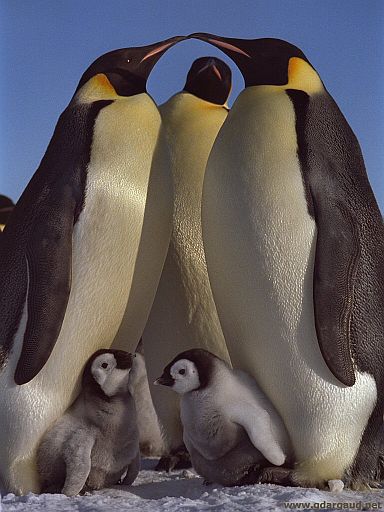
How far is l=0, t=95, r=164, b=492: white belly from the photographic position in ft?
12.0

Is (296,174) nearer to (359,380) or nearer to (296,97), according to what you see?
(296,97)

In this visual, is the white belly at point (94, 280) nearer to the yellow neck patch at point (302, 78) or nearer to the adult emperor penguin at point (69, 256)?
the adult emperor penguin at point (69, 256)

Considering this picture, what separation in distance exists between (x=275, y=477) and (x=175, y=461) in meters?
0.94

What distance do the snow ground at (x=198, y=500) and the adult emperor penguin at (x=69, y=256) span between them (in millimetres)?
294

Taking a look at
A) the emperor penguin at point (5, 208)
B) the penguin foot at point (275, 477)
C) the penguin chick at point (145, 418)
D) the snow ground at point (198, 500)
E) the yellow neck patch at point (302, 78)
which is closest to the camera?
the snow ground at point (198, 500)

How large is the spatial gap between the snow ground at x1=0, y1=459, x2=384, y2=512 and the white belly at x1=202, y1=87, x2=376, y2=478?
25 cm

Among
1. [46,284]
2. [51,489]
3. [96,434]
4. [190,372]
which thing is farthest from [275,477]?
[46,284]

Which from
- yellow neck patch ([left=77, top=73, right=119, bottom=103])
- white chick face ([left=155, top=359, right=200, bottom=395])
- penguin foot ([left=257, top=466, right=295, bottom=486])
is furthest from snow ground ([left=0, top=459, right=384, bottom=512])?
yellow neck patch ([left=77, top=73, right=119, bottom=103])

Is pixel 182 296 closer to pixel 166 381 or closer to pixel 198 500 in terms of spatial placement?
pixel 166 381

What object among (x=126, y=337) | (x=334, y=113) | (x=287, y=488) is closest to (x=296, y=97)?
(x=334, y=113)

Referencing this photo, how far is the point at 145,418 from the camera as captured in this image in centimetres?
511

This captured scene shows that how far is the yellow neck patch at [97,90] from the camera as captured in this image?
4012 millimetres

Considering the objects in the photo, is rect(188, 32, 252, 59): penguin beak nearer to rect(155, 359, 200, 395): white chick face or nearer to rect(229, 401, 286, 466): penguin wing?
rect(155, 359, 200, 395): white chick face

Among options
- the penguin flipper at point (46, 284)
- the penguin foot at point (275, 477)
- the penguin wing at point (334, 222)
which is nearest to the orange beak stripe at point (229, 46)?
the penguin wing at point (334, 222)
